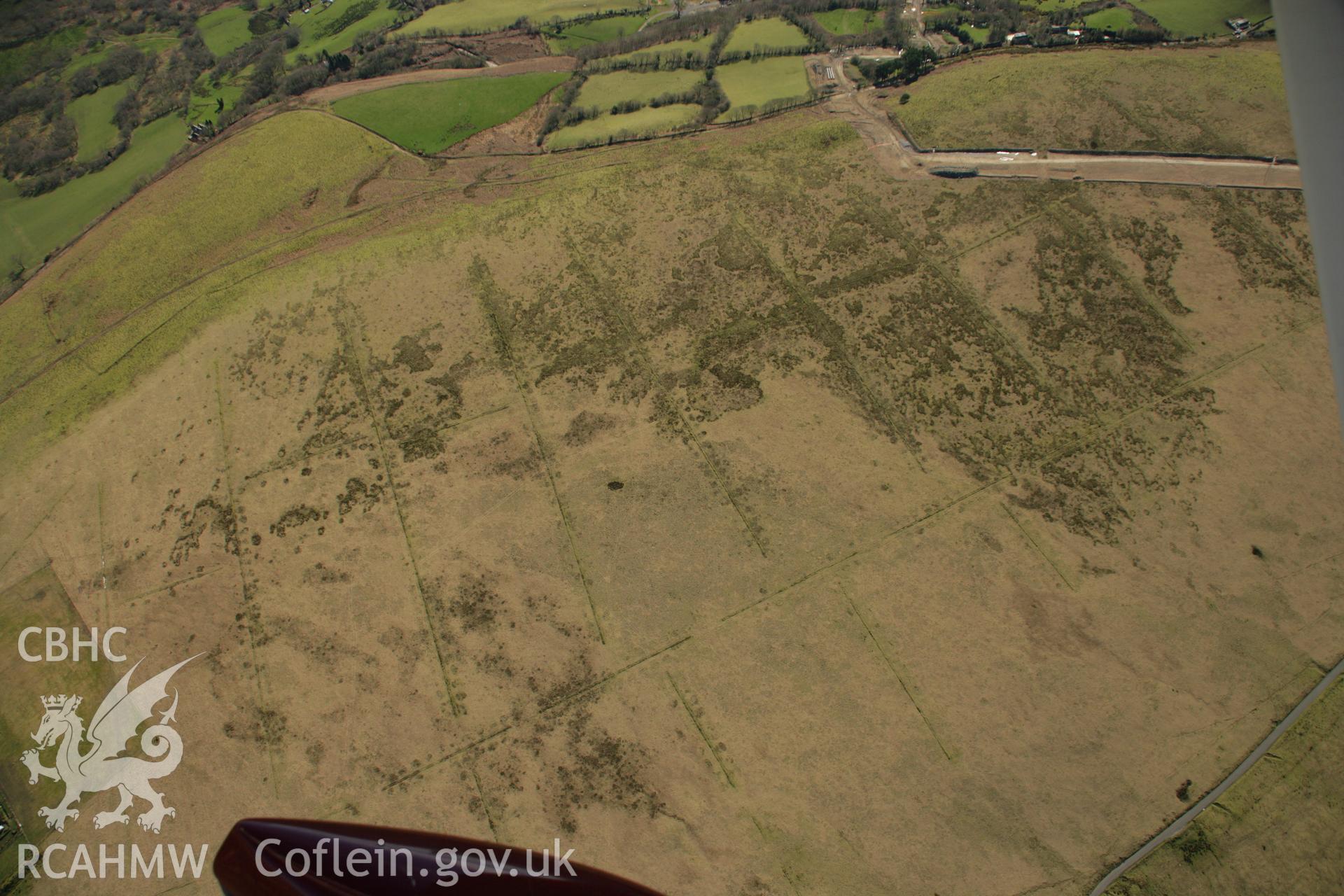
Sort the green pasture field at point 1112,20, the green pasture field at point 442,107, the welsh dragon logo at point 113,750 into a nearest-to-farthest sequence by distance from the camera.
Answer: the welsh dragon logo at point 113,750 → the green pasture field at point 442,107 → the green pasture field at point 1112,20

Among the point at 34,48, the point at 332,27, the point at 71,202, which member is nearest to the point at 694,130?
the point at 332,27

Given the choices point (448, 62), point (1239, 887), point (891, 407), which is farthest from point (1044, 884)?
point (448, 62)

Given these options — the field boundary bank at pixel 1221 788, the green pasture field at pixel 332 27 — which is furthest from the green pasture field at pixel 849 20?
the field boundary bank at pixel 1221 788

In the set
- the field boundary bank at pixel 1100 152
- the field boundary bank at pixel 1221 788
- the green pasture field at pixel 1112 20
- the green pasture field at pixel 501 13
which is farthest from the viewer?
the green pasture field at pixel 501 13

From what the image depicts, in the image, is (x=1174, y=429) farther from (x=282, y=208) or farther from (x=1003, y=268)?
(x=282, y=208)

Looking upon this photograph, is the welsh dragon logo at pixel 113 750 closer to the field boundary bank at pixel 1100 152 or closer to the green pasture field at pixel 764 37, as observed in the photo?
the field boundary bank at pixel 1100 152

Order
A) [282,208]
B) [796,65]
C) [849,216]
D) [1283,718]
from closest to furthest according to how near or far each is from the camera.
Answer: [1283,718] < [849,216] < [282,208] < [796,65]
